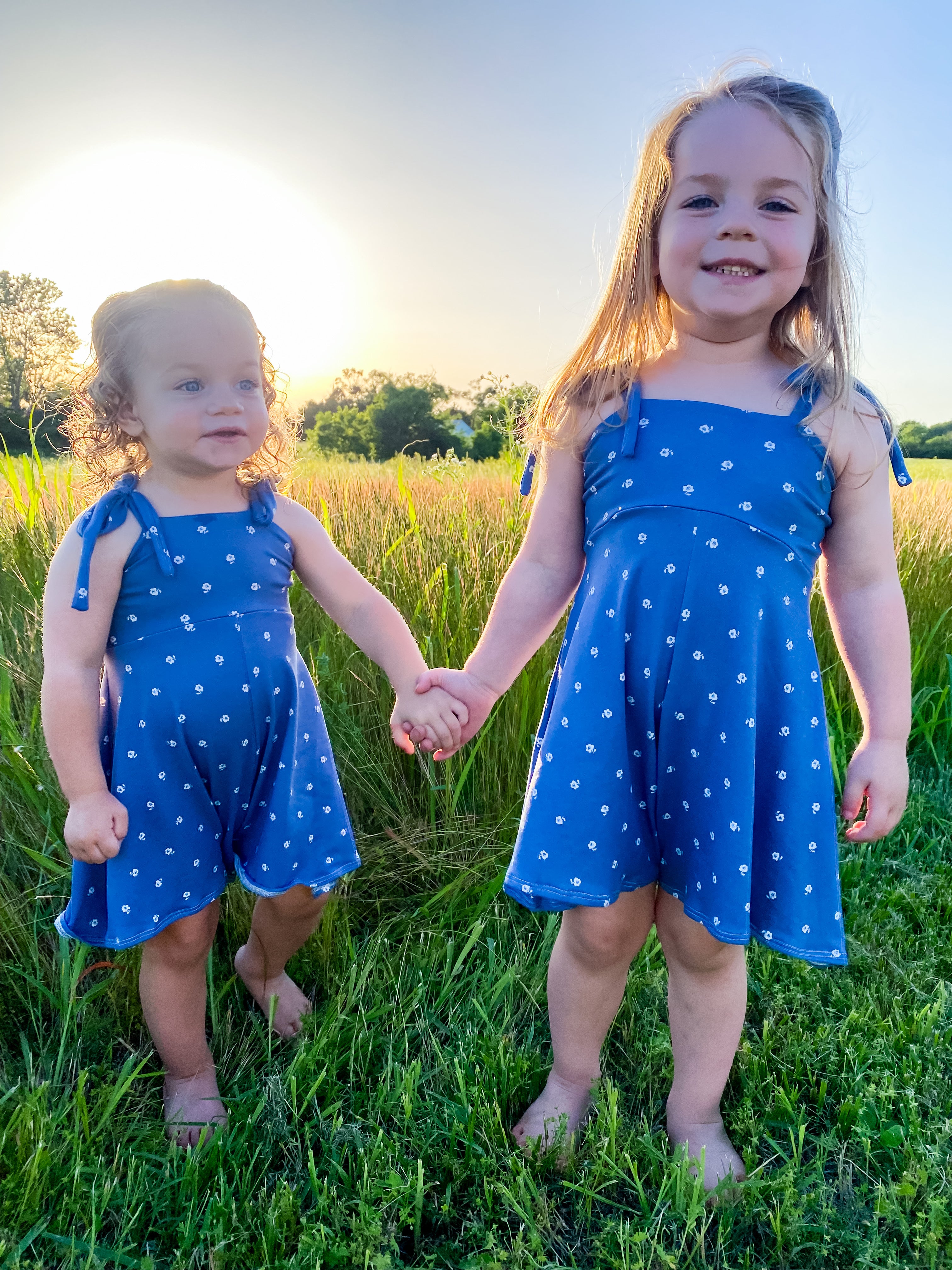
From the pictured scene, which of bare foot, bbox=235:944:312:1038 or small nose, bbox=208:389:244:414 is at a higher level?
small nose, bbox=208:389:244:414

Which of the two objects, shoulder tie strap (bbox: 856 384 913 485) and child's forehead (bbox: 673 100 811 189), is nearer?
child's forehead (bbox: 673 100 811 189)

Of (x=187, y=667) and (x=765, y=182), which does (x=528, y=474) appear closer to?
(x=765, y=182)

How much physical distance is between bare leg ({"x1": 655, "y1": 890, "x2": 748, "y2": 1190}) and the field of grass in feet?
0.18

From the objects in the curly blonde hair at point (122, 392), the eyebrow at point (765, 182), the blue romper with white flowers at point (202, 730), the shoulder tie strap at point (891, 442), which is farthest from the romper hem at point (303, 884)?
the eyebrow at point (765, 182)

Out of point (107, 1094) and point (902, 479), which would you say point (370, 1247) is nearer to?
point (107, 1094)

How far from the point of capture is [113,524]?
142 centimetres

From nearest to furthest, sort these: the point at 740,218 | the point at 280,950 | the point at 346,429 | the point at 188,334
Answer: the point at 740,218 → the point at 188,334 → the point at 280,950 → the point at 346,429

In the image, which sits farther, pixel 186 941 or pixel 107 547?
pixel 186 941

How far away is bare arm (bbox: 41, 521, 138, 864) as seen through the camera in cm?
140

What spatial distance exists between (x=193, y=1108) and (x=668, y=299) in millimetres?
1741

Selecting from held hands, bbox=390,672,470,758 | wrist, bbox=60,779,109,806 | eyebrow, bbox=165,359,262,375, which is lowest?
wrist, bbox=60,779,109,806

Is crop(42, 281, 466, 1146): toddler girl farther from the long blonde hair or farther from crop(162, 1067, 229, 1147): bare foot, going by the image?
the long blonde hair

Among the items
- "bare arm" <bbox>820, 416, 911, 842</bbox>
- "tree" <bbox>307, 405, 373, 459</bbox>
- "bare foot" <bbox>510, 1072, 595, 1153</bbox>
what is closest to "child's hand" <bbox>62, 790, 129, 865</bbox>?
"bare foot" <bbox>510, 1072, 595, 1153</bbox>

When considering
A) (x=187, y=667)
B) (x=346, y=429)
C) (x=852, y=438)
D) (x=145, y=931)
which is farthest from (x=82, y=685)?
(x=346, y=429)
